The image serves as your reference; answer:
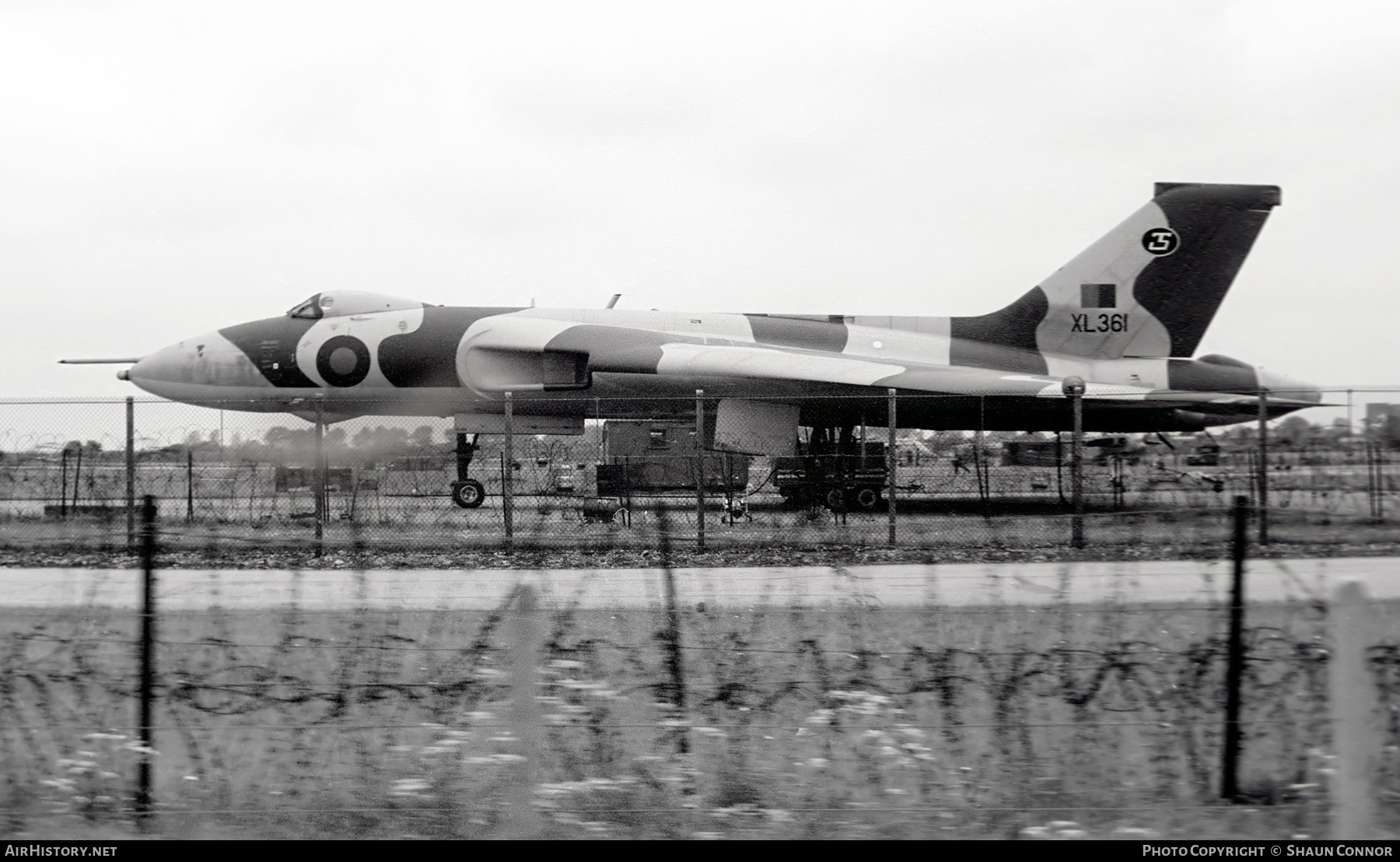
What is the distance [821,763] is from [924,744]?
446mm

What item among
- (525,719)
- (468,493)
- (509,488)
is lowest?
(525,719)

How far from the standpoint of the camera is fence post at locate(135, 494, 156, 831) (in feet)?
15.9

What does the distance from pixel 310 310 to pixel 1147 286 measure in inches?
624

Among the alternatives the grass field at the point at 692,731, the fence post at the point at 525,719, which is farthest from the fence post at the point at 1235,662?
the fence post at the point at 525,719

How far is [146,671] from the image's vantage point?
192 inches

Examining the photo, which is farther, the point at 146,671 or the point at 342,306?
the point at 342,306

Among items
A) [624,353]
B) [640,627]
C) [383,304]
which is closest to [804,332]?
[624,353]

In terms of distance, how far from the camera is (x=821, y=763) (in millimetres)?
5156

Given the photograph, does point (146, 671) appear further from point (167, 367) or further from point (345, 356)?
point (167, 367)

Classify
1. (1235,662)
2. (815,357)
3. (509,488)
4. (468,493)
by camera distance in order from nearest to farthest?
(1235,662), (509,488), (468,493), (815,357)

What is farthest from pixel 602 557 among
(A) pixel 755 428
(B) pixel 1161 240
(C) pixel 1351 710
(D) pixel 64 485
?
(B) pixel 1161 240

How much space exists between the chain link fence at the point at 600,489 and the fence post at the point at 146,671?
8.33 metres
